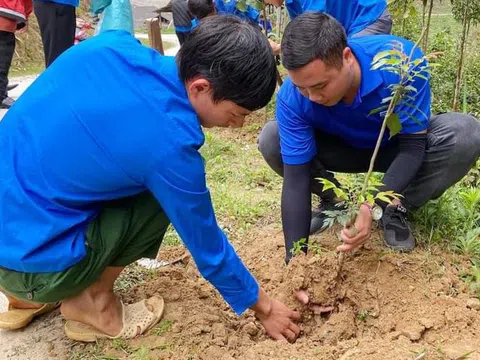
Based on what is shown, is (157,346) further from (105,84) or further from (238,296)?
(105,84)

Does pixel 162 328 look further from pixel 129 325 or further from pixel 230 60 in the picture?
pixel 230 60

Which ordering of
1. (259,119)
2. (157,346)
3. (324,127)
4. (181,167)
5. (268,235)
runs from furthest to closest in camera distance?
(259,119) < (268,235) < (324,127) < (157,346) < (181,167)

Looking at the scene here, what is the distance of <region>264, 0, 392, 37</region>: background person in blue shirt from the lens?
3.07 metres

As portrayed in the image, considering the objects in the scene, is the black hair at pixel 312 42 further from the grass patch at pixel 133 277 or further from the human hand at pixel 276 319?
the grass patch at pixel 133 277

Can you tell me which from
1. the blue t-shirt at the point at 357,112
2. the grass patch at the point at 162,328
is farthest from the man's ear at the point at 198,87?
the grass patch at the point at 162,328

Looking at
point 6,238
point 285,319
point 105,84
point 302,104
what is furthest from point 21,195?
point 302,104

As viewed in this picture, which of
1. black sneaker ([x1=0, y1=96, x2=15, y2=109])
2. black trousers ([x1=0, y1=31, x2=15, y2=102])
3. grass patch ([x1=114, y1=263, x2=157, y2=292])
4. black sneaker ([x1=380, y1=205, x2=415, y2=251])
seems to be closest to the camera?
grass patch ([x1=114, y1=263, x2=157, y2=292])

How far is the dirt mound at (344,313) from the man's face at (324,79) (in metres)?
0.64

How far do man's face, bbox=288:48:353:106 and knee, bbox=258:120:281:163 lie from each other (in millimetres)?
522

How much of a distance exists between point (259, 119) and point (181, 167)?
3.64m

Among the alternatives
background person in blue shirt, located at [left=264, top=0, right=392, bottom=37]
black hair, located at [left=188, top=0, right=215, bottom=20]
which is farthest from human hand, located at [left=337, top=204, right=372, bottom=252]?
black hair, located at [left=188, top=0, right=215, bottom=20]

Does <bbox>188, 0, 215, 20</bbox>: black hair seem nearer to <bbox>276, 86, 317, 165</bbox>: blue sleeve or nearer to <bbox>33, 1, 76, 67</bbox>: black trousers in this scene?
<bbox>33, 1, 76, 67</bbox>: black trousers

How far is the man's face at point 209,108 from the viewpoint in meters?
1.60

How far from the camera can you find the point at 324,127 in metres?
2.50
